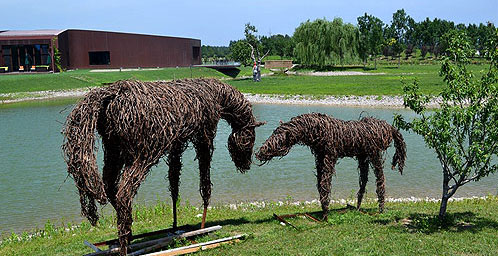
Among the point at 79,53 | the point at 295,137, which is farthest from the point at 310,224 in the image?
the point at 79,53

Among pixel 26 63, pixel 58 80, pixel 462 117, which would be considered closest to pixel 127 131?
pixel 462 117

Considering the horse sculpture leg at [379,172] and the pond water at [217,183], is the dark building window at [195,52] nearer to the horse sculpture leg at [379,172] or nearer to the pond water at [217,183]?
the pond water at [217,183]

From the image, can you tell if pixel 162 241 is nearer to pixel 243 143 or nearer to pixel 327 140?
pixel 243 143

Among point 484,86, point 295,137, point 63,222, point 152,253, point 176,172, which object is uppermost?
point 484,86

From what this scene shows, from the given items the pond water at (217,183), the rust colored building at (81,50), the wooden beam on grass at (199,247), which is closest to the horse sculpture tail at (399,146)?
the pond water at (217,183)

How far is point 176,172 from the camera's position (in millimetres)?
8453

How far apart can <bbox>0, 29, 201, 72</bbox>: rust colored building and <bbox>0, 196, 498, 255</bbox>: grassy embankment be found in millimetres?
51860

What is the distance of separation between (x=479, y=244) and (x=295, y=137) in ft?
11.4

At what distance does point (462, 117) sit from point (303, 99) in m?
30.6

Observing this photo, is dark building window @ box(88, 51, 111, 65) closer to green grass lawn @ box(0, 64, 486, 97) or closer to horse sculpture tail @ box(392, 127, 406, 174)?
green grass lawn @ box(0, 64, 486, 97)

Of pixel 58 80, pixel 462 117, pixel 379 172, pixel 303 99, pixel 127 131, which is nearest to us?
pixel 127 131

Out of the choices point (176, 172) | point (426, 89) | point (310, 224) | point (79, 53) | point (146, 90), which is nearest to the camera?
point (146, 90)

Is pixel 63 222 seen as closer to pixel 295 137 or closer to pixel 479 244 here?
pixel 295 137

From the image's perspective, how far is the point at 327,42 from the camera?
63906 millimetres
